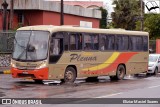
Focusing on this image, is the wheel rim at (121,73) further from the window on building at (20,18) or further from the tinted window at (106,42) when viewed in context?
the window on building at (20,18)

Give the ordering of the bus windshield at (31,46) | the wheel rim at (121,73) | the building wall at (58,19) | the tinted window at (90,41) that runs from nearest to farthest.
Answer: the bus windshield at (31,46), the tinted window at (90,41), the wheel rim at (121,73), the building wall at (58,19)

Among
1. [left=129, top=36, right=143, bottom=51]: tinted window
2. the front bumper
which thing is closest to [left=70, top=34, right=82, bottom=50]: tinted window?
the front bumper

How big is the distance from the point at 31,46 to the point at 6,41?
434 inches

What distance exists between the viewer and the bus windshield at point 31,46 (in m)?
19.6

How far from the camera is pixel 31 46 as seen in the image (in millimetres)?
19766

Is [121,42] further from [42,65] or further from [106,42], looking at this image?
[42,65]

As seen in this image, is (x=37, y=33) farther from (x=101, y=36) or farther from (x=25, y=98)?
(x=25, y=98)

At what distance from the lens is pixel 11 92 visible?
16.1 m

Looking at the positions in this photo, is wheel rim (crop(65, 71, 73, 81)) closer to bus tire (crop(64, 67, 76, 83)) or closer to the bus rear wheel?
bus tire (crop(64, 67, 76, 83))

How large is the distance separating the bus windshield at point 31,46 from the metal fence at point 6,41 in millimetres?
9934

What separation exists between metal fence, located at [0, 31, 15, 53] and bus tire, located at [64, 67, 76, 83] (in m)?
10.1

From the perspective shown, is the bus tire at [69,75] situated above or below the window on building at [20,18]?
below

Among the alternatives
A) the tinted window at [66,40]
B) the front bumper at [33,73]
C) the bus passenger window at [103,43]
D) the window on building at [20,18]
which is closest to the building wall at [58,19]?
the window on building at [20,18]

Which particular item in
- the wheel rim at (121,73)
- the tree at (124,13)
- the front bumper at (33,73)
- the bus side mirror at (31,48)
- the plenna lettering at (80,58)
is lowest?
the wheel rim at (121,73)
